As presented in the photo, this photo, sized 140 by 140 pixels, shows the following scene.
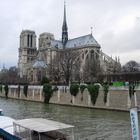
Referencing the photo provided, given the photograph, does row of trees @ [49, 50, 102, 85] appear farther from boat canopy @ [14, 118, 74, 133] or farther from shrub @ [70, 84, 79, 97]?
boat canopy @ [14, 118, 74, 133]

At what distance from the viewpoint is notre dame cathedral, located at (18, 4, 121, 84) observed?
66125 mm

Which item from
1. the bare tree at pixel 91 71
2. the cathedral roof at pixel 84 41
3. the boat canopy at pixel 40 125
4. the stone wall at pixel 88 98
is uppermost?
the cathedral roof at pixel 84 41

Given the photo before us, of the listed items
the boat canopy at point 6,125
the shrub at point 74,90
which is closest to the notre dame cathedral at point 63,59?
the shrub at point 74,90

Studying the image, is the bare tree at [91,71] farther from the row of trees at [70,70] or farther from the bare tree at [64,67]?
the bare tree at [64,67]

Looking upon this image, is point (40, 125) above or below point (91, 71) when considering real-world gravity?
below

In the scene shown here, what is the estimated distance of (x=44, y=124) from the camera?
15.9m

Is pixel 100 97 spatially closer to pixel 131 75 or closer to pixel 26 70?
pixel 131 75

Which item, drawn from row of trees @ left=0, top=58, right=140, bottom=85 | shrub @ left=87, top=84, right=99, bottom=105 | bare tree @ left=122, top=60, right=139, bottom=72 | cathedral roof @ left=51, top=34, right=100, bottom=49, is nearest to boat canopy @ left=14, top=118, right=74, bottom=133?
shrub @ left=87, top=84, right=99, bottom=105

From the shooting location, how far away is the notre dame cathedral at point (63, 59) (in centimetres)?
6612

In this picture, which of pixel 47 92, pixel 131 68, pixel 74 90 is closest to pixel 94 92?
pixel 74 90

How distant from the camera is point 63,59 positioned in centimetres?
6475

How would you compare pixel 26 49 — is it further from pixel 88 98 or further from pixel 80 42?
pixel 88 98

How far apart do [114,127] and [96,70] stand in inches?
1859

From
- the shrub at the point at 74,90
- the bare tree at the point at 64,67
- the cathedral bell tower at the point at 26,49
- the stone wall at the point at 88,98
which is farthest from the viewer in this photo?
the cathedral bell tower at the point at 26,49
